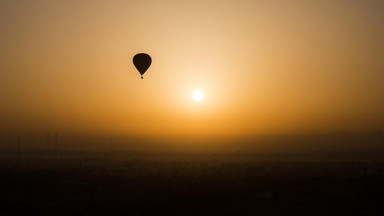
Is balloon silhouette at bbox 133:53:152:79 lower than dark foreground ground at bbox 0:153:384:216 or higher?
higher

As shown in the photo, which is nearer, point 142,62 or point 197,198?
point 197,198

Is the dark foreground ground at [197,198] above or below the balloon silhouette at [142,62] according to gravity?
below

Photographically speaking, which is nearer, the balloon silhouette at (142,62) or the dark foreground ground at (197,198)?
the dark foreground ground at (197,198)

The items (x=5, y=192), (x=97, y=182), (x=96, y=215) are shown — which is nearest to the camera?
(x=96, y=215)

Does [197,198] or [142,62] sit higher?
[142,62]

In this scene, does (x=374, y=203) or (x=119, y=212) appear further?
(x=374, y=203)

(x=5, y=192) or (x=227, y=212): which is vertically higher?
(x=5, y=192)

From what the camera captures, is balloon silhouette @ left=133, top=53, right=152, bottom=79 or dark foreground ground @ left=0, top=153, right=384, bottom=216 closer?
dark foreground ground @ left=0, top=153, right=384, bottom=216

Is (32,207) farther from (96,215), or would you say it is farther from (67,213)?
(96,215)

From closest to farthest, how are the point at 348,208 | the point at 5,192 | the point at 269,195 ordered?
the point at 348,208
the point at 269,195
the point at 5,192

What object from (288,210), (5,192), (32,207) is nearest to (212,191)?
(288,210)
